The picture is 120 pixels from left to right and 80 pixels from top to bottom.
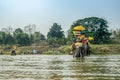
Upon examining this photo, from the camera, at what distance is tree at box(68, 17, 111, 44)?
99.9 meters

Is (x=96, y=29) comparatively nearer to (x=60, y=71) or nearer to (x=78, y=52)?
(x=78, y=52)

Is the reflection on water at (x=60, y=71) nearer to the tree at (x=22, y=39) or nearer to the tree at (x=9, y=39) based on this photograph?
the tree at (x=22, y=39)

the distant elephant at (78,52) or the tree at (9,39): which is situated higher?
the tree at (9,39)

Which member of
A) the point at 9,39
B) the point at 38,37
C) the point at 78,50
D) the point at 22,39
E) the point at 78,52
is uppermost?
the point at 38,37

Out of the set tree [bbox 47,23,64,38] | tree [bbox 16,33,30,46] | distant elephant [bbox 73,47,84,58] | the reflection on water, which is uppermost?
tree [bbox 47,23,64,38]

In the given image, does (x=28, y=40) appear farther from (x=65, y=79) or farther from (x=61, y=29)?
(x=65, y=79)

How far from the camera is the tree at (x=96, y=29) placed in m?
99.9

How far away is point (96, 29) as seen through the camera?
102 m

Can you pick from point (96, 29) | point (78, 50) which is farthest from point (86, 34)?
point (78, 50)

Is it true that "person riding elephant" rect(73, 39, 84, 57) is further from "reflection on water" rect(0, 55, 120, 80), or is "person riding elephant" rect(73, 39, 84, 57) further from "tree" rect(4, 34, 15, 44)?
"tree" rect(4, 34, 15, 44)

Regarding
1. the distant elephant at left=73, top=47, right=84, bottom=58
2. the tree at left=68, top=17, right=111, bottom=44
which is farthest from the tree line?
the distant elephant at left=73, top=47, right=84, bottom=58

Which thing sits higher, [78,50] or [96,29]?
[96,29]

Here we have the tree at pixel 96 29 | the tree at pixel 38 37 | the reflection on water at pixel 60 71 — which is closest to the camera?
the reflection on water at pixel 60 71

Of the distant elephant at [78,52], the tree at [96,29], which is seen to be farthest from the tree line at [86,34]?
the distant elephant at [78,52]
